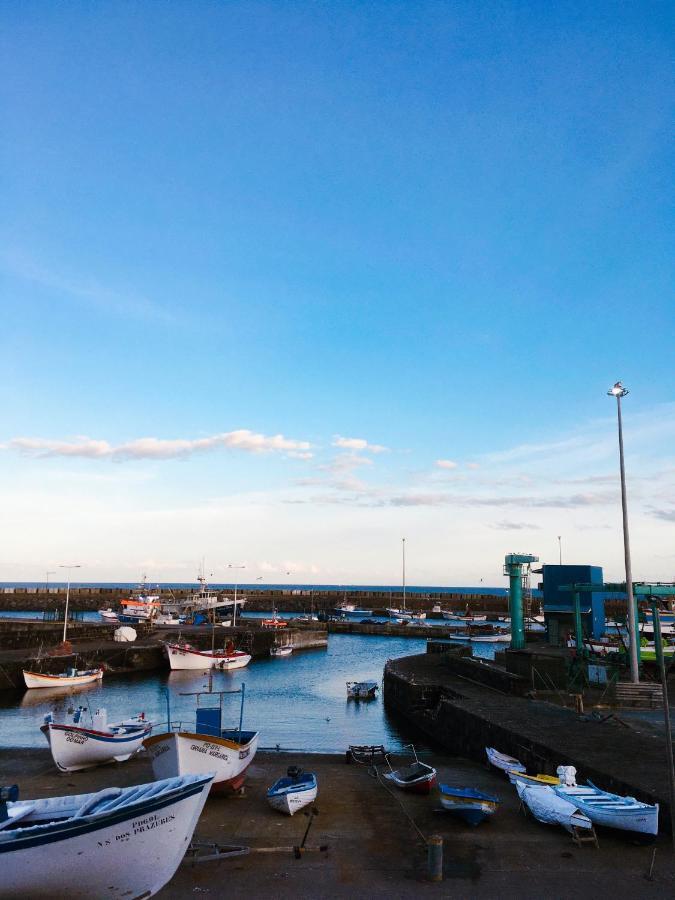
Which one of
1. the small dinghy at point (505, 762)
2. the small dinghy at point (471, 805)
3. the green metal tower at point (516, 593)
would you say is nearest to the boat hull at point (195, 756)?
the small dinghy at point (471, 805)

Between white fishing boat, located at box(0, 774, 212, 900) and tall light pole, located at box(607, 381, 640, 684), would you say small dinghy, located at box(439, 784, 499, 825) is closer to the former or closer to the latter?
white fishing boat, located at box(0, 774, 212, 900)

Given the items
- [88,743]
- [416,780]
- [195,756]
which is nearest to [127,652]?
[88,743]

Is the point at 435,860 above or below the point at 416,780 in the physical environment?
above

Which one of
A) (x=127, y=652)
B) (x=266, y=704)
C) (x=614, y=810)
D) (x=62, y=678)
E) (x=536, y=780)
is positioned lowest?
(x=266, y=704)

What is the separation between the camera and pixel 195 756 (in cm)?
1512

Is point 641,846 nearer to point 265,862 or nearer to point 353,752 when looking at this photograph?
point 265,862

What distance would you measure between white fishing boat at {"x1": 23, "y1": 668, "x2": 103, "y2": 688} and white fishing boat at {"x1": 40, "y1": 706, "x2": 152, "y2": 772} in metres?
25.8

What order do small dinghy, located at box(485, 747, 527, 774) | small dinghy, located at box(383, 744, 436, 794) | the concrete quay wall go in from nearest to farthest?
small dinghy, located at box(383, 744, 436, 794), small dinghy, located at box(485, 747, 527, 774), the concrete quay wall

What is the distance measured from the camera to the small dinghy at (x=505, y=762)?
18.6 meters

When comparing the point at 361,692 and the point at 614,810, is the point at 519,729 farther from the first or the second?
the point at 361,692


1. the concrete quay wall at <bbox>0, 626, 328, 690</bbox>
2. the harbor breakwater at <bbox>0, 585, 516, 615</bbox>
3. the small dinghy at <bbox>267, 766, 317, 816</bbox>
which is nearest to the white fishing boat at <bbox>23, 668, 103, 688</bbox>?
the concrete quay wall at <bbox>0, 626, 328, 690</bbox>

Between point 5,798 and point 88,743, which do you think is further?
point 88,743

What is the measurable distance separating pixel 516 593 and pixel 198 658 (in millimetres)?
31427

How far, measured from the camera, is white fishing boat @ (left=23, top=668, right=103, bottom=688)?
43.3 m
